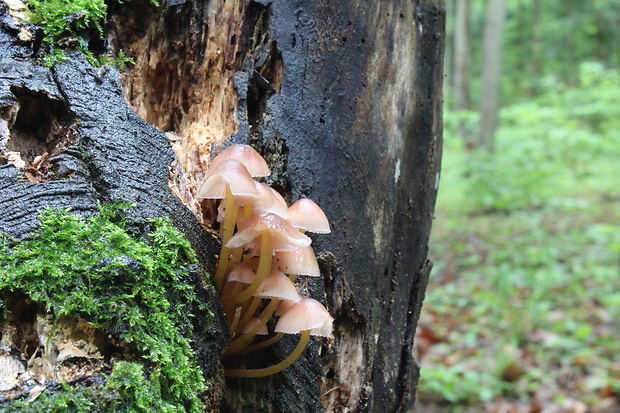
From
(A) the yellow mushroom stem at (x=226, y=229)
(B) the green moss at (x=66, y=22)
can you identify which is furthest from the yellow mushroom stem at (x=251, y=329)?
(B) the green moss at (x=66, y=22)

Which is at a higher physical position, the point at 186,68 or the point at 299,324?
the point at 186,68

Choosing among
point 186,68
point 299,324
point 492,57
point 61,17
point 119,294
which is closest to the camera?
point 119,294

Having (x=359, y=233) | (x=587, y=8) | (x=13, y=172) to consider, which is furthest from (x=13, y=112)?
(x=587, y=8)

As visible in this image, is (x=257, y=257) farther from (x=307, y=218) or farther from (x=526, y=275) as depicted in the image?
(x=526, y=275)

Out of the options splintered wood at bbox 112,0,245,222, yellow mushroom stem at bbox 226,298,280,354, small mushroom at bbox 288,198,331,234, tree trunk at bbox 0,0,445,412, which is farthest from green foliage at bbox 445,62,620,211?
yellow mushroom stem at bbox 226,298,280,354

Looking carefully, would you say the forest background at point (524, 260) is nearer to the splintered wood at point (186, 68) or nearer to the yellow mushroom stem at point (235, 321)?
the yellow mushroom stem at point (235, 321)

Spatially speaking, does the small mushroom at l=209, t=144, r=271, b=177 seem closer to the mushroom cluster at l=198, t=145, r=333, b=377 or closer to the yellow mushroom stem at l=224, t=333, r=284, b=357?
the mushroom cluster at l=198, t=145, r=333, b=377

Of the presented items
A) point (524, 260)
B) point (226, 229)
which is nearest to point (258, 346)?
point (226, 229)
